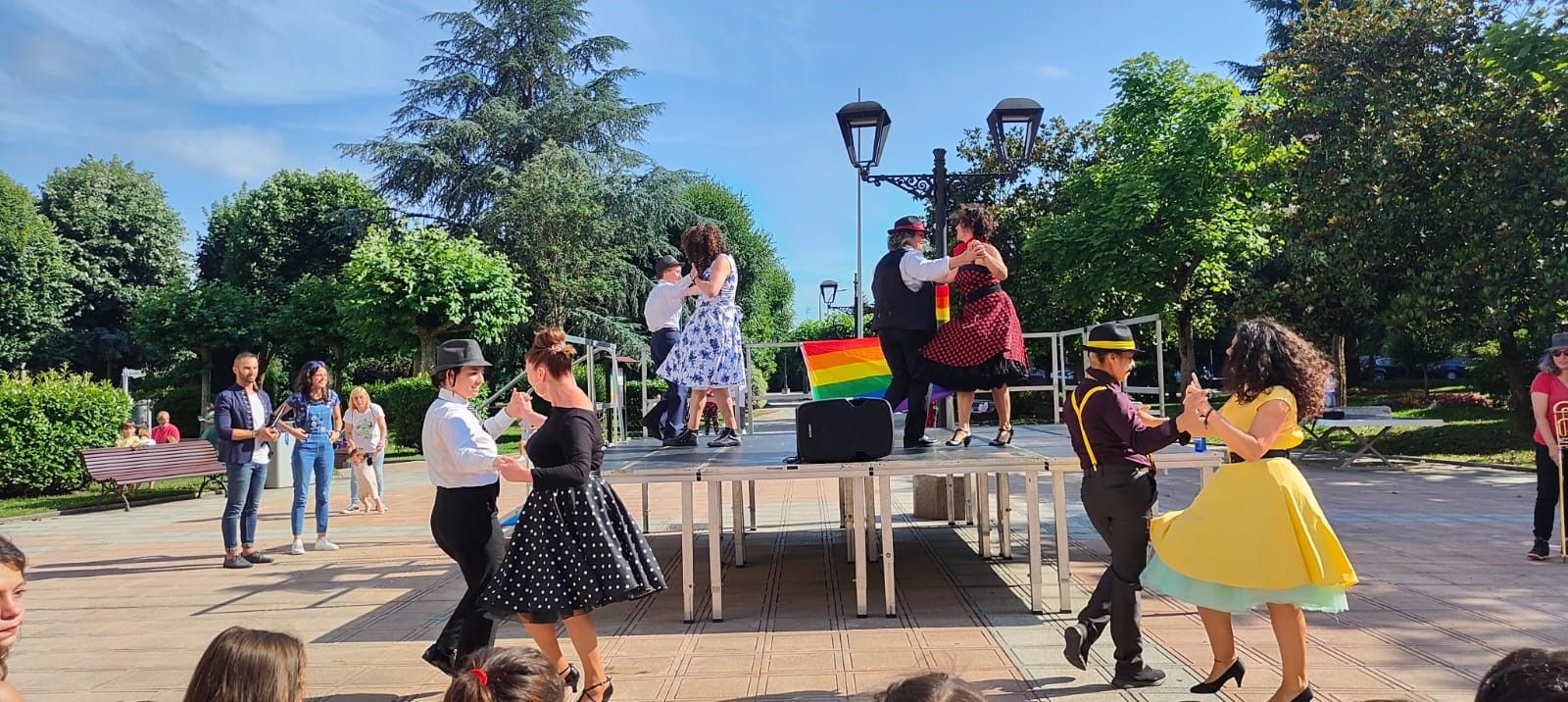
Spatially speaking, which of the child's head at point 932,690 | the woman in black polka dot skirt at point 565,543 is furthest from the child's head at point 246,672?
the woman in black polka dot skirt at point 565,543

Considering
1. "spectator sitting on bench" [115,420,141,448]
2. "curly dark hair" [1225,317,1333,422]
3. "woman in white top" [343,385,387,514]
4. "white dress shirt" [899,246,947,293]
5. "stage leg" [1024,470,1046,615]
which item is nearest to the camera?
"curly dark hair" [1225,317,1333,422]

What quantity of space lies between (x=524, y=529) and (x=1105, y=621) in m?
2.55

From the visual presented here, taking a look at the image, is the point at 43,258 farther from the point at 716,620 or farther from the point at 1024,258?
the point at 716,620

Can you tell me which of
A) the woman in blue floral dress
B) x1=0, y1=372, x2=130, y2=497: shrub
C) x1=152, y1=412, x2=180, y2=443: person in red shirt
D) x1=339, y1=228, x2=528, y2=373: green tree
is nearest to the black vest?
the woman in blue floral dress

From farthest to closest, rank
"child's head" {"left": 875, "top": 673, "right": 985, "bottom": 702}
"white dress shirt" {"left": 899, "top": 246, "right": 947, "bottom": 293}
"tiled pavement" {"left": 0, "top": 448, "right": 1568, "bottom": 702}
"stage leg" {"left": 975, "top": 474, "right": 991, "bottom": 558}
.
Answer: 1. "stage leg" {"left": 975, "top": 474, "right": 991, "bottom": 558}
2. "white dress shirt" {"left": 899, "top": 246, "right": 947, "bottom": 293}
3. "tiled pavement" {"left": 0, "top": 448, "right": 1568, "bottom": 702}
4. "child's head" {"left": 875, "top": 673, "right": 985, "bottom": 702}

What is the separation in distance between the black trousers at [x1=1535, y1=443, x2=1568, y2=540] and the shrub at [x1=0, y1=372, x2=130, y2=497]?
57.6 ft

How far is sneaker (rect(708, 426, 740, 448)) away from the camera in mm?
6918

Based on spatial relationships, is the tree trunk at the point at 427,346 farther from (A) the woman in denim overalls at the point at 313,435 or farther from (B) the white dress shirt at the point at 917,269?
(B) the white dress shirt at the point at 917,269

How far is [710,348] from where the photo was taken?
6516mm

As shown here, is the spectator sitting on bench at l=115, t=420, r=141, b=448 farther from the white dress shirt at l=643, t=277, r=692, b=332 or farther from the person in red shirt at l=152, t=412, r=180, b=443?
the white dress shirt at l=643, t=277, r=692, b=332

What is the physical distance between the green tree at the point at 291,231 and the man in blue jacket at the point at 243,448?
88.3 ft

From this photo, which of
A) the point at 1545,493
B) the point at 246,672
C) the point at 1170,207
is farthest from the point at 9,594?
the point at 1170,207

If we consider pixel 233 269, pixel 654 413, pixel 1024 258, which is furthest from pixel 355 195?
pixel 654 413

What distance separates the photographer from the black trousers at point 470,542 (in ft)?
13.0
